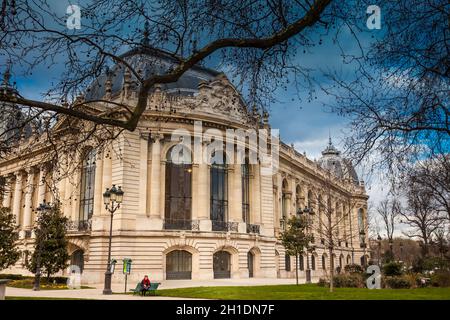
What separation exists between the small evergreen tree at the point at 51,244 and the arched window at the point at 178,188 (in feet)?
26.4

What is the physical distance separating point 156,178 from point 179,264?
704cm

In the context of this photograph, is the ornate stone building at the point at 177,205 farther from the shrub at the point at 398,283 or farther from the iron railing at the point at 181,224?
the shrub at the point at 398,283

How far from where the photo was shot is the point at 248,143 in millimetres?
44062

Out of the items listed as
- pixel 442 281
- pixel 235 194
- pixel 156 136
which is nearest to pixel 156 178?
pixel 156 136

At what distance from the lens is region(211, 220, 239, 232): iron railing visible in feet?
133

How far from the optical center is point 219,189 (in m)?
42.0

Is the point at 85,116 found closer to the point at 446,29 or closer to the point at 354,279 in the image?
the point at 446,29

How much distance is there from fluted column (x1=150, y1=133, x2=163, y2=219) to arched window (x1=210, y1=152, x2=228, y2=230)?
15.8 feet

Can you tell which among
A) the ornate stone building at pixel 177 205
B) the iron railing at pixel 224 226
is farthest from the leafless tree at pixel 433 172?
the iron railing at pixel 224 226

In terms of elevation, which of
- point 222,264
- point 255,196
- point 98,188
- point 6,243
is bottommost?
point 222,264

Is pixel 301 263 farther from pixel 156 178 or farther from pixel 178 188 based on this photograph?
pixel 156 178

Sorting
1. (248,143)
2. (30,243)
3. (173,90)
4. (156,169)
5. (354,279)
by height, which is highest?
(173,90)
